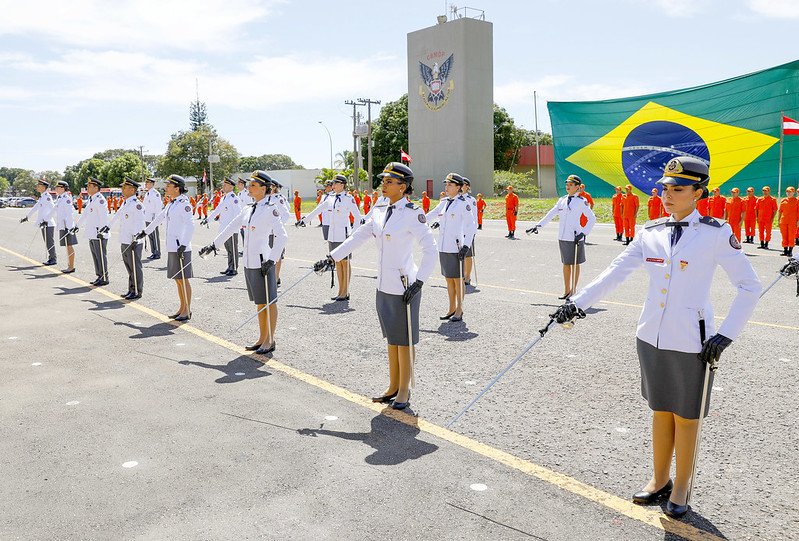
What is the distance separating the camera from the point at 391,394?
231 inches

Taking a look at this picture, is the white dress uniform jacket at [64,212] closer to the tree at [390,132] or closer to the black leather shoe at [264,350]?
the black leather shoe at [264,350]

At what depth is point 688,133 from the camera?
2856 centimetres

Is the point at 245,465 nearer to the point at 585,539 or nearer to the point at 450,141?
the point at 585,539

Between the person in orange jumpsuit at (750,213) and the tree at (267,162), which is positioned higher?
the tree at (267,162)

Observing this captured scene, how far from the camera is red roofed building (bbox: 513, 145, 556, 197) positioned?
67125 mm

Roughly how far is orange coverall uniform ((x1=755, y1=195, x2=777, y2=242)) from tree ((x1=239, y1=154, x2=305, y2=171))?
10805 centimetres

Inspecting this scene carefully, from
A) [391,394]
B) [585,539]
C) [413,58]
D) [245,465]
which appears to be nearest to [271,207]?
[391,394]

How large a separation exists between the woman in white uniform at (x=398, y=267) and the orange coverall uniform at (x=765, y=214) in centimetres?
1657

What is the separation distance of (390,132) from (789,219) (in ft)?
170

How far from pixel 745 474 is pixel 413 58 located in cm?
5634

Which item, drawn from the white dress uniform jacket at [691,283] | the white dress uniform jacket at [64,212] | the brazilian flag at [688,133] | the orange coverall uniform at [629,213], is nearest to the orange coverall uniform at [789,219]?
the orange coverall uniform at [629,213]

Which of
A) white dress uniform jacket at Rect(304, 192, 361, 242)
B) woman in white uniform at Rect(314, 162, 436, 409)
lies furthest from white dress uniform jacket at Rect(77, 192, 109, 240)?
woman in white uniform at Rect(314, 162, 436, 409)

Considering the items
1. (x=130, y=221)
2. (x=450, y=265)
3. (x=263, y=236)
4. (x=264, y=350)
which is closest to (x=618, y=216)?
(x=450, y=265)

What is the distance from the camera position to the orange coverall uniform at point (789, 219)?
57.8ft
